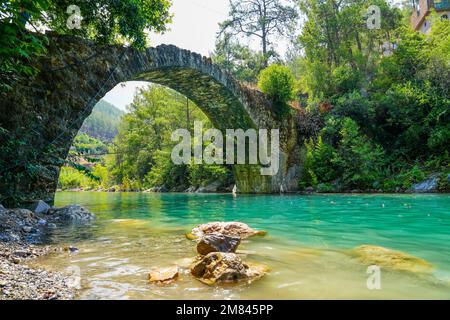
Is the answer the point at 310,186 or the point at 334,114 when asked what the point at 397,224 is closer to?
the point at 310,186

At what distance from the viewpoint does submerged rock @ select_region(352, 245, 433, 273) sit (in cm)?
298

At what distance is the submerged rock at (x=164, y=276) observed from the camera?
2.66 meters

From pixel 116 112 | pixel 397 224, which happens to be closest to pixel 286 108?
pixel 397 224

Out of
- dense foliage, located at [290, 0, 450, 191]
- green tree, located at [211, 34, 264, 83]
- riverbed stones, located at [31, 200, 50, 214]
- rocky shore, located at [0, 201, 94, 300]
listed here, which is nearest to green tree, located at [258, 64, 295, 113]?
dense foliage, located at [290, 0, 450, 191]

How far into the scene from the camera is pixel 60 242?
4.38 m

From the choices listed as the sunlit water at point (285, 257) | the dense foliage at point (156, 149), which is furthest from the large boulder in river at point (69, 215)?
the dense foliage at point (156, 149)

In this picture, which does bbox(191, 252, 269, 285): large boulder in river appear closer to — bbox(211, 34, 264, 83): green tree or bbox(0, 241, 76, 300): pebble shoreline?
bbox(0, 241, 76, 300): pebble shoreline

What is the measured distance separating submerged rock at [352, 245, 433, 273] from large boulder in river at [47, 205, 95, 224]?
5531 millimetres

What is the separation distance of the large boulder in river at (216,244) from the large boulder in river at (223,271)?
1.61 ft

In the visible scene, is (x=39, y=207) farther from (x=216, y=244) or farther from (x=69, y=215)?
(x=216, y=244)

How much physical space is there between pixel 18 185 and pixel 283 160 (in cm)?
1167

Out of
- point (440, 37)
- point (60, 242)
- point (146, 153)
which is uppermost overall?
point (440, 37)

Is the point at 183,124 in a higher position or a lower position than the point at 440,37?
lower

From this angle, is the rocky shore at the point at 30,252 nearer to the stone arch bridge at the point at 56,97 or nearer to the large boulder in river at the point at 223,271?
the stone arch bridge at the point at 56,97
